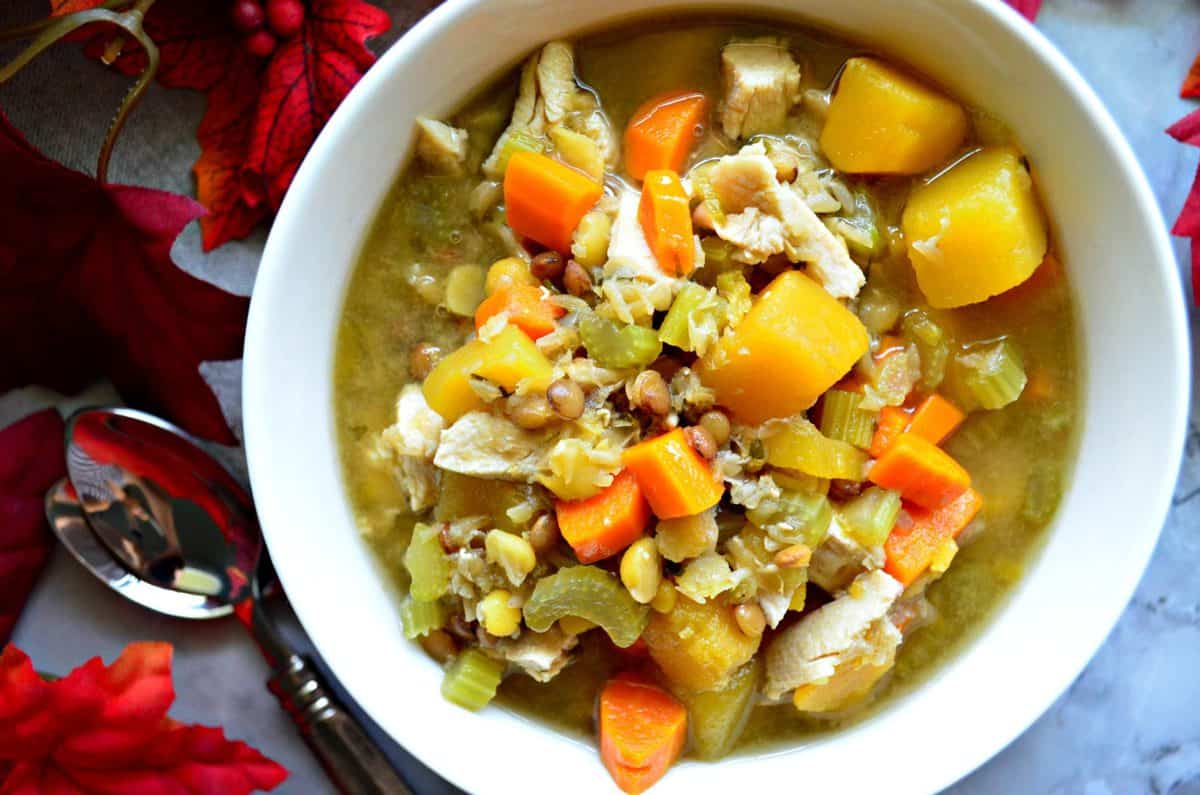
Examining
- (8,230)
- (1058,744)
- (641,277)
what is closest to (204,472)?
(8,230)

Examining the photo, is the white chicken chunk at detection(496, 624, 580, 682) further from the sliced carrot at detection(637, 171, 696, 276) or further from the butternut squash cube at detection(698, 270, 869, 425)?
the sliced carrot at detection(637, 171, 696, 276)

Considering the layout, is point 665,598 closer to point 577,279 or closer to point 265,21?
point 577,279

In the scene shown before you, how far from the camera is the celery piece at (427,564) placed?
2.49m

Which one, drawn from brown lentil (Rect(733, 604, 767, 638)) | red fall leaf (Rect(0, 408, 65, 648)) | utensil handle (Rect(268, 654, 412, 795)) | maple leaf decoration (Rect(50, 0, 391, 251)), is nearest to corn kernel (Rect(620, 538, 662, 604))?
brown lentil (Rect(733, 604, 767, 638))

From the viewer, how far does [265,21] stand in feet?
9.04

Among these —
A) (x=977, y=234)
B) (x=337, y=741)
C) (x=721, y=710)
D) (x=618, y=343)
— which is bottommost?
(x=337, y=741)

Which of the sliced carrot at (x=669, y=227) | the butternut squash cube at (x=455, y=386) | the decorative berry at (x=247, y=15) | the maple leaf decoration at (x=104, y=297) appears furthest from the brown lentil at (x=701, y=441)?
the decorative berry at (x=247, y=15)

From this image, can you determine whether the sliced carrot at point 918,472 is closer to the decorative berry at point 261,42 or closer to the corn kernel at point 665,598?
the corn kernel at point 665,598

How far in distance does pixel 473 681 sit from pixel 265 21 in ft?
5.76

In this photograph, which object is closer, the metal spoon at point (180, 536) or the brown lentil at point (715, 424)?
the brown lentil at point (715, 424)

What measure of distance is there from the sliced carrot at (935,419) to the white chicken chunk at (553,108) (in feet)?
3.10

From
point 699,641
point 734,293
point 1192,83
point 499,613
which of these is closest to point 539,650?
point 499,613

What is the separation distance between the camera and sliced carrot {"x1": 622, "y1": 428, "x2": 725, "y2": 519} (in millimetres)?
2279

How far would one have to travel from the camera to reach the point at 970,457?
261 centimetres
